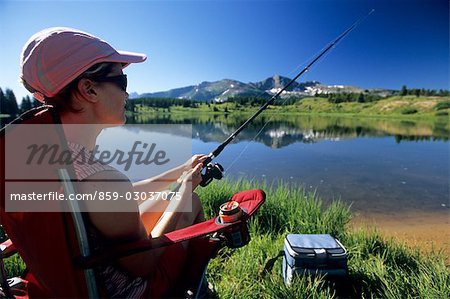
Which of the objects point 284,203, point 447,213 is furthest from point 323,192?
point 284,203

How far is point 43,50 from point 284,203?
15.2ft

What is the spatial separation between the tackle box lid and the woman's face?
2268 mm

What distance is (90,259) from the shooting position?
1464mm

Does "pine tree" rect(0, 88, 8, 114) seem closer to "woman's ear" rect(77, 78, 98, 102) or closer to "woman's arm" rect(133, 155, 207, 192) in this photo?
"woman's arm" rect(133, 155, 207, 192)

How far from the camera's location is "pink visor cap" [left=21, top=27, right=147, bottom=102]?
156cm

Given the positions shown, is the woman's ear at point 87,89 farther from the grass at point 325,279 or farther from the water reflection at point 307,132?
the water reflection at point 307,132

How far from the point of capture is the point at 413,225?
744 cm

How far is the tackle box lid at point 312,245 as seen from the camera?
3080mm

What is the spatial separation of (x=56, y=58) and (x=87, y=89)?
22 centimetres

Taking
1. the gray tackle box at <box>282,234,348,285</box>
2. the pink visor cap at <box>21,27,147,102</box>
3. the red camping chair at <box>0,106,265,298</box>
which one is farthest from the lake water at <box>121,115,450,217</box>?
the red camping chair at <box>0,106,265,298</box>

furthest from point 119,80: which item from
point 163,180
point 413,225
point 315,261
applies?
point 413,225

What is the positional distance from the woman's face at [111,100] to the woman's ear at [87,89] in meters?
0.03

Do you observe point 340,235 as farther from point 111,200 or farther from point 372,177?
point 372,177

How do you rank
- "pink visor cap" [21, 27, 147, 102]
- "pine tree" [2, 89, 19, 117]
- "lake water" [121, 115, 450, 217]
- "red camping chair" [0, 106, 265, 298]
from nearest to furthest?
"red camping chair" [0, 106, 265, 298], "pink visor cap" [21, 27, 147, 102], "lake water" [121, 115, 450, 217], "pine tree" [2, 89, 19, 117]
